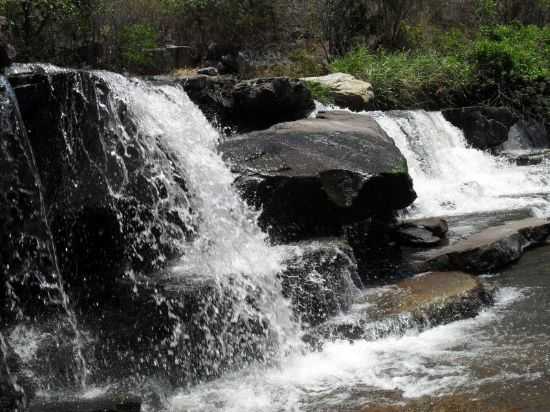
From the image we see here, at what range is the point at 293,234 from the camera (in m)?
6.88

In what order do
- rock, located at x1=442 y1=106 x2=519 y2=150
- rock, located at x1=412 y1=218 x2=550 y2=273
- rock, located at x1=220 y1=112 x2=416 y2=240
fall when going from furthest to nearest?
rock, located at x1=442 y1=106 x2=519 y2=150 → rock, located at x1=412 y1=218 x2=550 y2=273 → rock, located at x1=220 y1=112 x2=416 y2=240

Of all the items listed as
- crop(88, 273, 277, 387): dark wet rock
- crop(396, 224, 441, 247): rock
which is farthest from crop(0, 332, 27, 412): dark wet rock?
crop(396, 224, 441, 247): rock

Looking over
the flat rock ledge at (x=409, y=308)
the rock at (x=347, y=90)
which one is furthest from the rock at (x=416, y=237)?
the rock at (x=347, y=90)

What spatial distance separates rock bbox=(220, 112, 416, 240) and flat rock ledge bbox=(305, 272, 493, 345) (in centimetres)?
100

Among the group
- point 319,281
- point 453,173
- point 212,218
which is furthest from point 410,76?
point 319,281

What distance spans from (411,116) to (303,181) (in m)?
6.51

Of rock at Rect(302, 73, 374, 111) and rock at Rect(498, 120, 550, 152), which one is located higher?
rock at Rect(302, 73, 374, 111)

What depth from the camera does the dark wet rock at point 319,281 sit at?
575 centimetres

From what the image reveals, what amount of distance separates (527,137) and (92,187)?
470 inches

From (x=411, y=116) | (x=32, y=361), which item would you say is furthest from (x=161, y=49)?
(x=32, y=361)

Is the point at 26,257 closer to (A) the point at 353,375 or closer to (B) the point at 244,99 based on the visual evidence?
(A) the point at 353,375

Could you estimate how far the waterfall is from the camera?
33.4 feet

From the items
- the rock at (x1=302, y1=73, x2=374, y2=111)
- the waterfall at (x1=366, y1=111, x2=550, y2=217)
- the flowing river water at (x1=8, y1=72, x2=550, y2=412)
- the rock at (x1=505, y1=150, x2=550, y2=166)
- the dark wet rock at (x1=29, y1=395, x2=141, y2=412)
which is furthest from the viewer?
the rock at (x1=505, y1=150, x2=550, y2=166)

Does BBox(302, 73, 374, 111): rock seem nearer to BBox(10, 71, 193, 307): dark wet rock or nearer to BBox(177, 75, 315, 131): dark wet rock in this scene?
BBox(177, 75, 315, 131): dark wet rock
